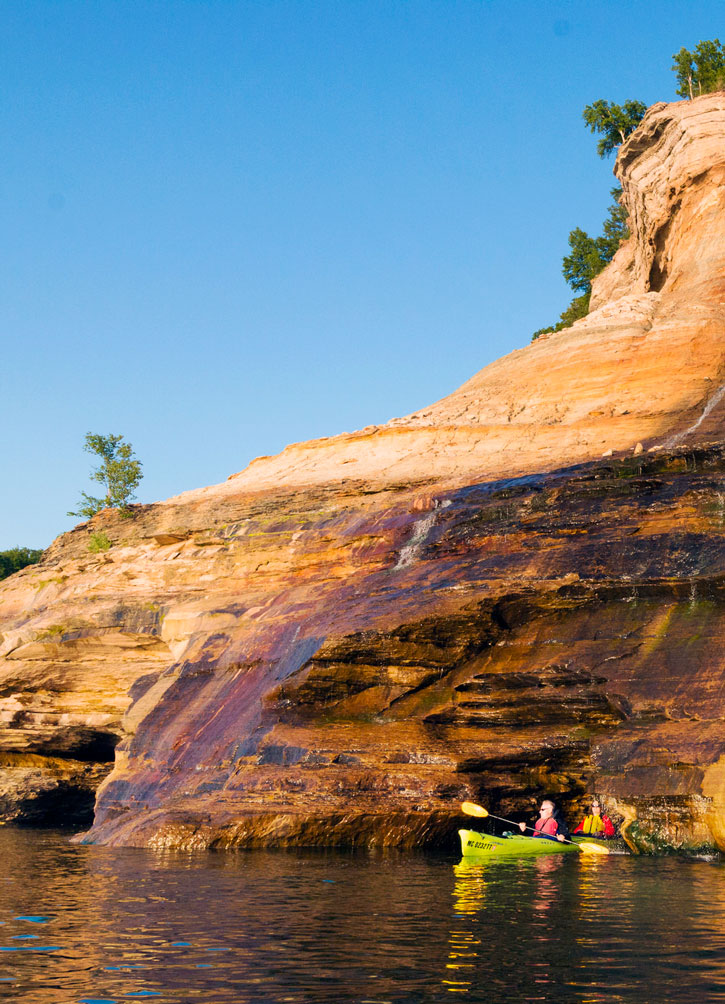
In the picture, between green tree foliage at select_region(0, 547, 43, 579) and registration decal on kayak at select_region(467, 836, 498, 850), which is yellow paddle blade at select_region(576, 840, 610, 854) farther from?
green tree foliage at select_region(0, 547, 43, 579)

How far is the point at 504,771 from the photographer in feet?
81.6

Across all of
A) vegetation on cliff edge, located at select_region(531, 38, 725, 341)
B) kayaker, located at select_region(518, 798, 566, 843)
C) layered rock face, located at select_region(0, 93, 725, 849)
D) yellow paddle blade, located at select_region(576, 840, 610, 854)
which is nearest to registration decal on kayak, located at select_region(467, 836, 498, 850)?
kayaker, located at select_region(518, 798, 566, 843)

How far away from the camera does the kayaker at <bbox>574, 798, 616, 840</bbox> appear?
23688 millimetres

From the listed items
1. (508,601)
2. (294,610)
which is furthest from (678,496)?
(294,610)

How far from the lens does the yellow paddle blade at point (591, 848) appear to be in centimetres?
2276

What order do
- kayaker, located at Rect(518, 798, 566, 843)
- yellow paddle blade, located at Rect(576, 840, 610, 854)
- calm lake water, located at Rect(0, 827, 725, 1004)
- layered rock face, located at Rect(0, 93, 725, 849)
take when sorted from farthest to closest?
kayaker, located at Rect(518, 798, 566, 843)
layered rock face, located at Rect(0, 93, 725, 849)
yellow paddle blade, located at Rect(576, 840, 610, 854)
calm lake water, located at Rect(0, 827, 725, 1004)

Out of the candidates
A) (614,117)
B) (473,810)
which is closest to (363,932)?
(473,810)

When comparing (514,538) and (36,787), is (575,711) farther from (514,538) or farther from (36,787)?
(36,787)

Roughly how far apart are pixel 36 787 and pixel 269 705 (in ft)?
57.1

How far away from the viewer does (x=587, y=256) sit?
76875mm

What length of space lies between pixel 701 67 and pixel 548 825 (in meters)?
56.9

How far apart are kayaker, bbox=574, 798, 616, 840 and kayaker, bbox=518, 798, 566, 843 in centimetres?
53

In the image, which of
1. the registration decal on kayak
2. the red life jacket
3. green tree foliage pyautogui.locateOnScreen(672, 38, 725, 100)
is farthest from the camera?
green tree foliage pyautogui.locateOnScreen(672, 38, 725, 100)

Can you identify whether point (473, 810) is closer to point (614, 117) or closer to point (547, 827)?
point (547, 827)
